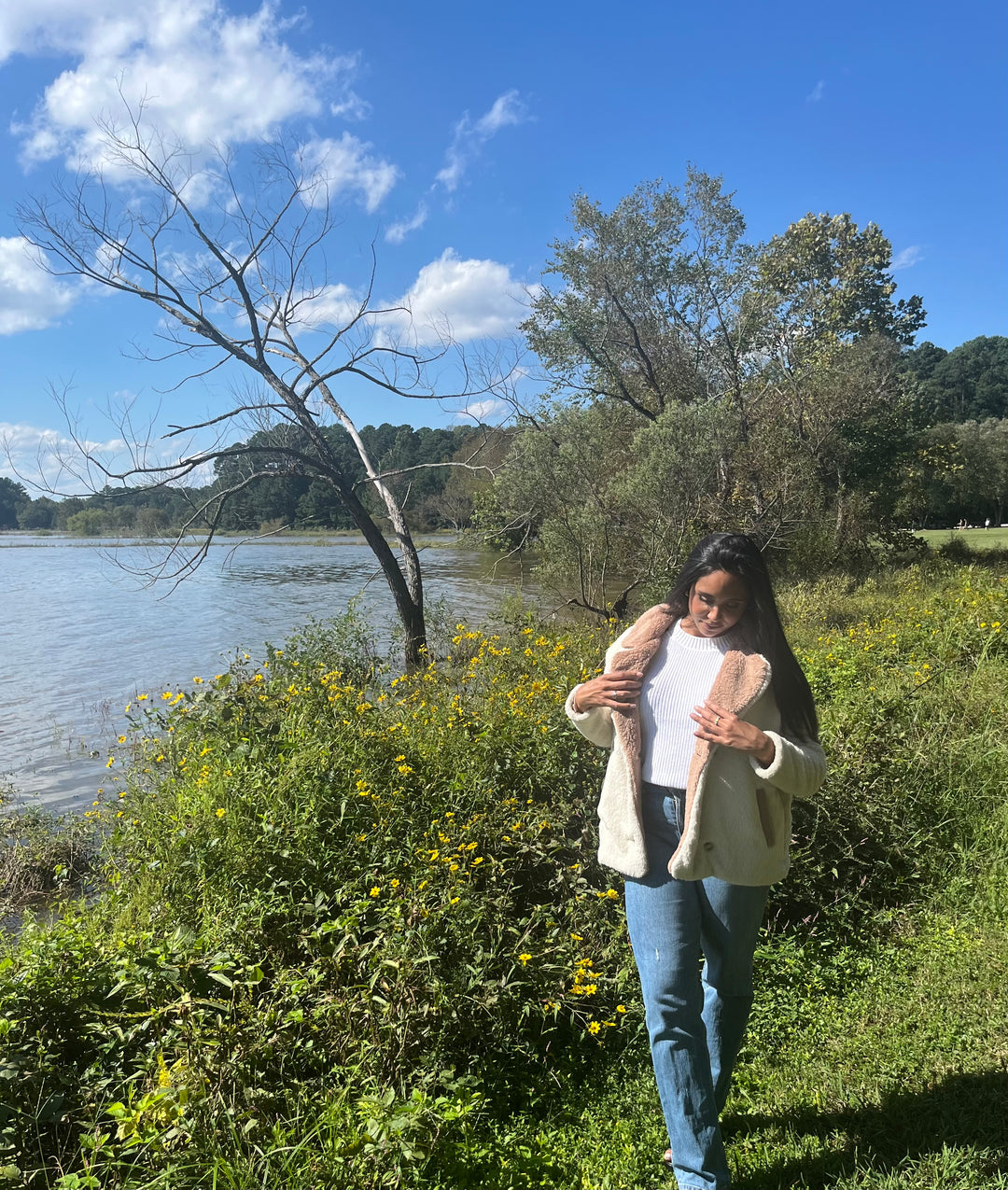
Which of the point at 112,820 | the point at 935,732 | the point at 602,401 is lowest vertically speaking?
the point at 112,820

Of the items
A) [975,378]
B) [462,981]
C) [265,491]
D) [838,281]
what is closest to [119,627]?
[265,491]

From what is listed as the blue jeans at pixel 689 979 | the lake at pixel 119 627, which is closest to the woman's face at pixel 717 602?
the blue jeans at pixel 689 979

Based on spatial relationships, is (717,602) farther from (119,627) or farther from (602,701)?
(119,627)

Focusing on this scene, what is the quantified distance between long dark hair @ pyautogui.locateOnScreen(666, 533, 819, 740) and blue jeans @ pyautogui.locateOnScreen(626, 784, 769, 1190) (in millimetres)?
402

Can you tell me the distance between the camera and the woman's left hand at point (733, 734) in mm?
2018

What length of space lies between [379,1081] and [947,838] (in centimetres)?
327

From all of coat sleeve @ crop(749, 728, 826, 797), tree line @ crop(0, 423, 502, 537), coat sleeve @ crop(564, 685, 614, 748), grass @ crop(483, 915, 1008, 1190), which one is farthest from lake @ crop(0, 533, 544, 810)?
coat sleeve @ crop(749, 728, 826, 797)

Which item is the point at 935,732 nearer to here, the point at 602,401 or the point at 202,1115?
the point at 202,1115

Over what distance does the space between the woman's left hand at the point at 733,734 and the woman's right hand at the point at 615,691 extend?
20cm

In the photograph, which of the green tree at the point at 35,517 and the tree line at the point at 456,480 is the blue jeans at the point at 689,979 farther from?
the green tree at the point at 35,517

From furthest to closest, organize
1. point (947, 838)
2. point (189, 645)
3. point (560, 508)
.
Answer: point (189, 645)
point (560, 508)
point (947, 838)

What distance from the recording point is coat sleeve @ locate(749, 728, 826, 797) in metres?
2.04

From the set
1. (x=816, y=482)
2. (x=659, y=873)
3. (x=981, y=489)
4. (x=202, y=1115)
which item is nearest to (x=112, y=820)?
(x=202, y=1115)

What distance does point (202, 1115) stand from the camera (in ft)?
7.38
